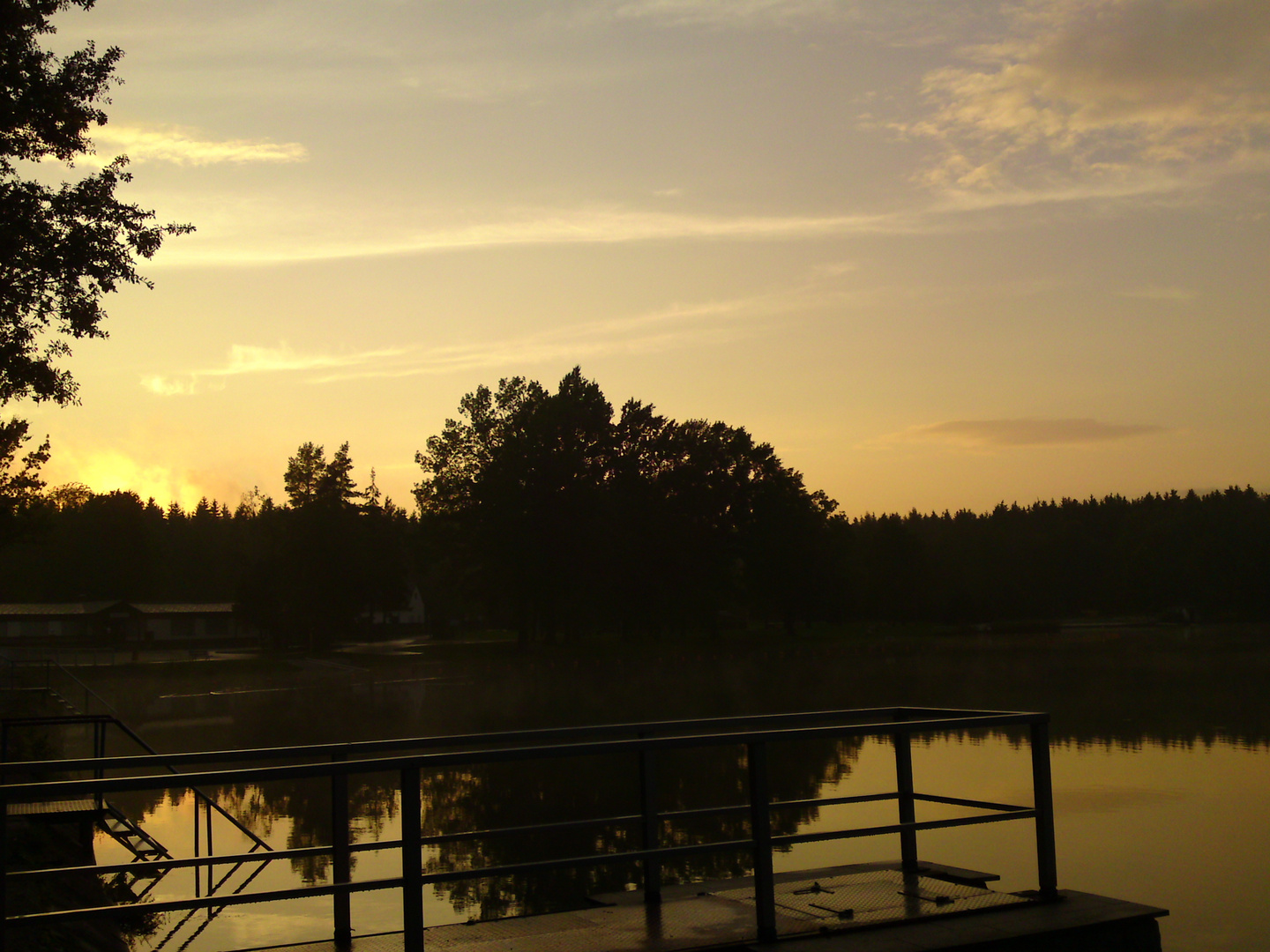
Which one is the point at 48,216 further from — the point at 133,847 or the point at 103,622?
the point at 103,622

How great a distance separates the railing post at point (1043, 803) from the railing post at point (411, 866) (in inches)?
144

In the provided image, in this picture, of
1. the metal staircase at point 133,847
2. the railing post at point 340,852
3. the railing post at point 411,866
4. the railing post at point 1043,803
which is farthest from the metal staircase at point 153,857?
the railing post at point 1043,803

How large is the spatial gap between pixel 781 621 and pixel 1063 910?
117398 mm

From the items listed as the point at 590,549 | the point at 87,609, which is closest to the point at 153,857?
the point at 590,549

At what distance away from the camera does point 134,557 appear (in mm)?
108438

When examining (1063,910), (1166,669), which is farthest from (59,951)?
(1166,669)

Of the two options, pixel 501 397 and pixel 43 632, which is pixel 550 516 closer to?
pixel 501 397

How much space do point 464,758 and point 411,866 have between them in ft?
1.82

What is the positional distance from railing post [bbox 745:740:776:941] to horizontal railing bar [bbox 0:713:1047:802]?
0.47 feet

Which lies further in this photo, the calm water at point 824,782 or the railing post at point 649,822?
the calm water at point 824,782

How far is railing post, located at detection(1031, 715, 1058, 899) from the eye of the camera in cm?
677

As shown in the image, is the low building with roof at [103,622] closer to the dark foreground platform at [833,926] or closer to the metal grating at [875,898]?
the metal grating at [875,898]

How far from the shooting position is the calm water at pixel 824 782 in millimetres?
12578

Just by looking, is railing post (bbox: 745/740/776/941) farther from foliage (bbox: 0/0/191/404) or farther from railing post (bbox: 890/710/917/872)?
foliage (bbox: 0/0/191/404)
